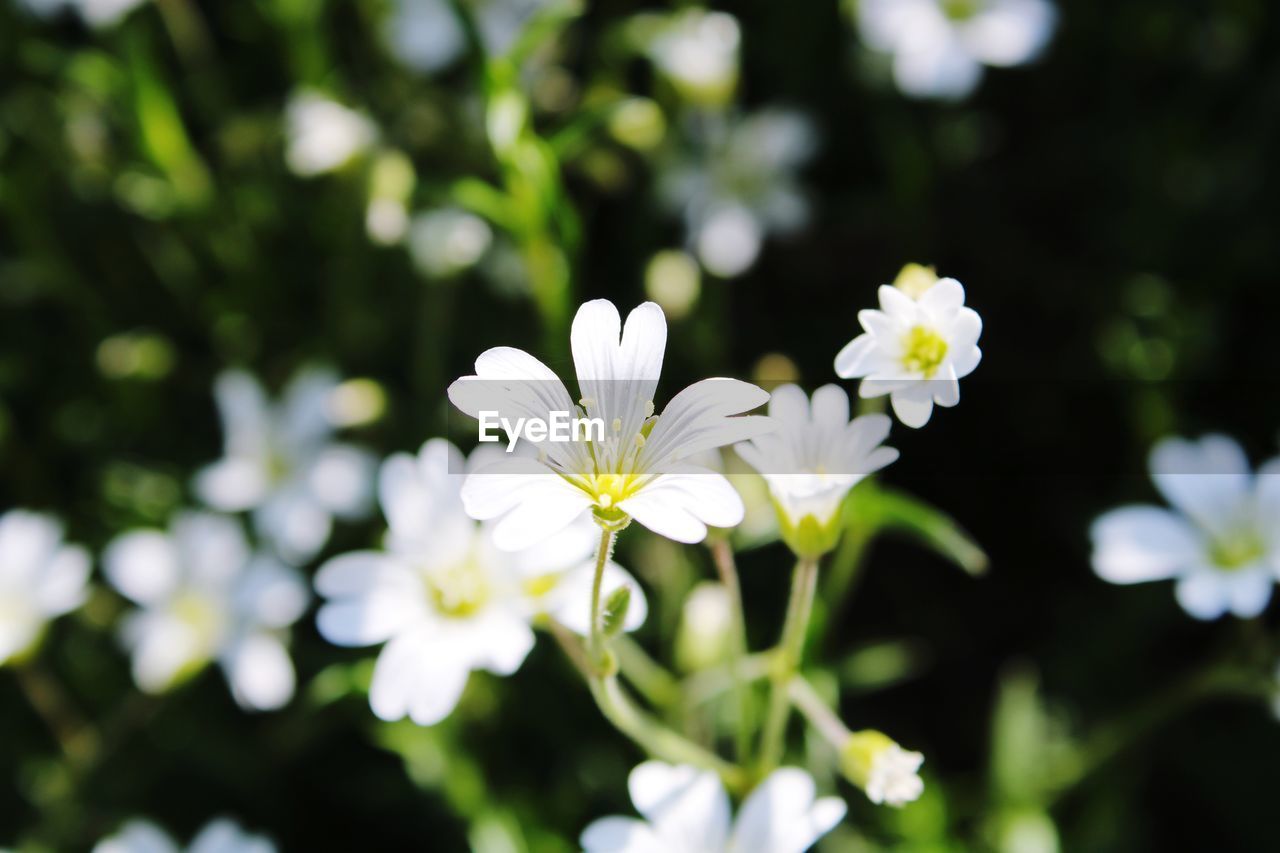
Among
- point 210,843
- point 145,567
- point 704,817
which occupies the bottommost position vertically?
point 210,843

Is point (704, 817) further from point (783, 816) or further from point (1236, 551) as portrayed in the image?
point (1236, 551)

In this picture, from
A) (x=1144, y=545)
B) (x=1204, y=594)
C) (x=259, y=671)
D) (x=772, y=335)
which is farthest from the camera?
(x=772, y=335)

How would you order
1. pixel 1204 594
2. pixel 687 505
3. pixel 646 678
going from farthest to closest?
pixel 646 678
pixel 1204 594
pixel 687 505

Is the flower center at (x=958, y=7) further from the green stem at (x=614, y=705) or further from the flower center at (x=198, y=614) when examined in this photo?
the flower center at (x=198, y=614)

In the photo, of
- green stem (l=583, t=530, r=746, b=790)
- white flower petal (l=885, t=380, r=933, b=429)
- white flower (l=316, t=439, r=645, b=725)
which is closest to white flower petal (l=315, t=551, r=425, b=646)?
white flower (l=316, t=439, r=645, b=725)

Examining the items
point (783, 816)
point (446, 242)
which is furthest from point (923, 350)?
point (446, 242)

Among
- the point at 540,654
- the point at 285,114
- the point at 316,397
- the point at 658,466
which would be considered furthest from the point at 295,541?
the point at 658,466
